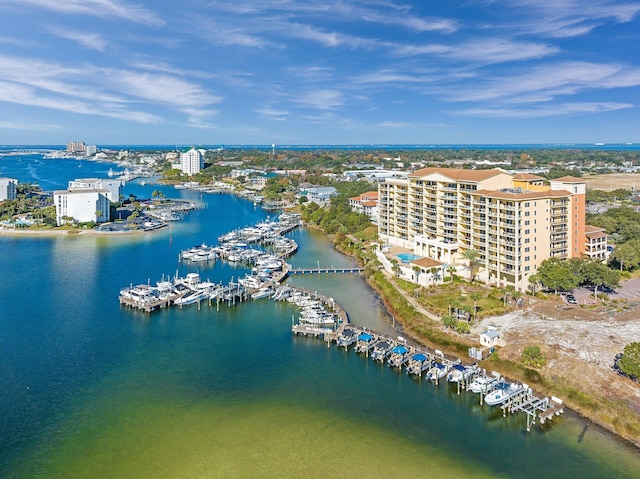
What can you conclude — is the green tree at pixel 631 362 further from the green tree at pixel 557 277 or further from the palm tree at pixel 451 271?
the palm tree at pixel 451 271

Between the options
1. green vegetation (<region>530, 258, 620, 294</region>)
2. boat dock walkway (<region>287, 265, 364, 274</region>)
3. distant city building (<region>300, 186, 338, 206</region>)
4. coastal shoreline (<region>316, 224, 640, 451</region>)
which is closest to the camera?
coastal shoreline (<region>316, 224, 640, 451</region>)

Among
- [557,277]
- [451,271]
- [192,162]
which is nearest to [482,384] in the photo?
[557,277]

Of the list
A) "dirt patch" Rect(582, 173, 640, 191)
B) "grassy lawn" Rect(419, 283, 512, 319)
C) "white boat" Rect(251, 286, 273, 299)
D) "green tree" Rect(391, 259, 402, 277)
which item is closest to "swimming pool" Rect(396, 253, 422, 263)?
"green tree" Rect(391, 259, 402, 277)

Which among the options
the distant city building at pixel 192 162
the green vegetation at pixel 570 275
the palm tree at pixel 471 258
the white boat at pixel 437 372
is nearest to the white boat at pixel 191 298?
the white boat at pixel 437 372

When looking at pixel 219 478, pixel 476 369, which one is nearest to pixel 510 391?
pixel 476 369

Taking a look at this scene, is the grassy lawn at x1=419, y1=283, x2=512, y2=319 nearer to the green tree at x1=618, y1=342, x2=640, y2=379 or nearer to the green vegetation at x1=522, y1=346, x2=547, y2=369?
the green vegetation at x1=522, y1=346, x2=547, y2=369

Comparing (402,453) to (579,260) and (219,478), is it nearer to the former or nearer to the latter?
(219,478)
